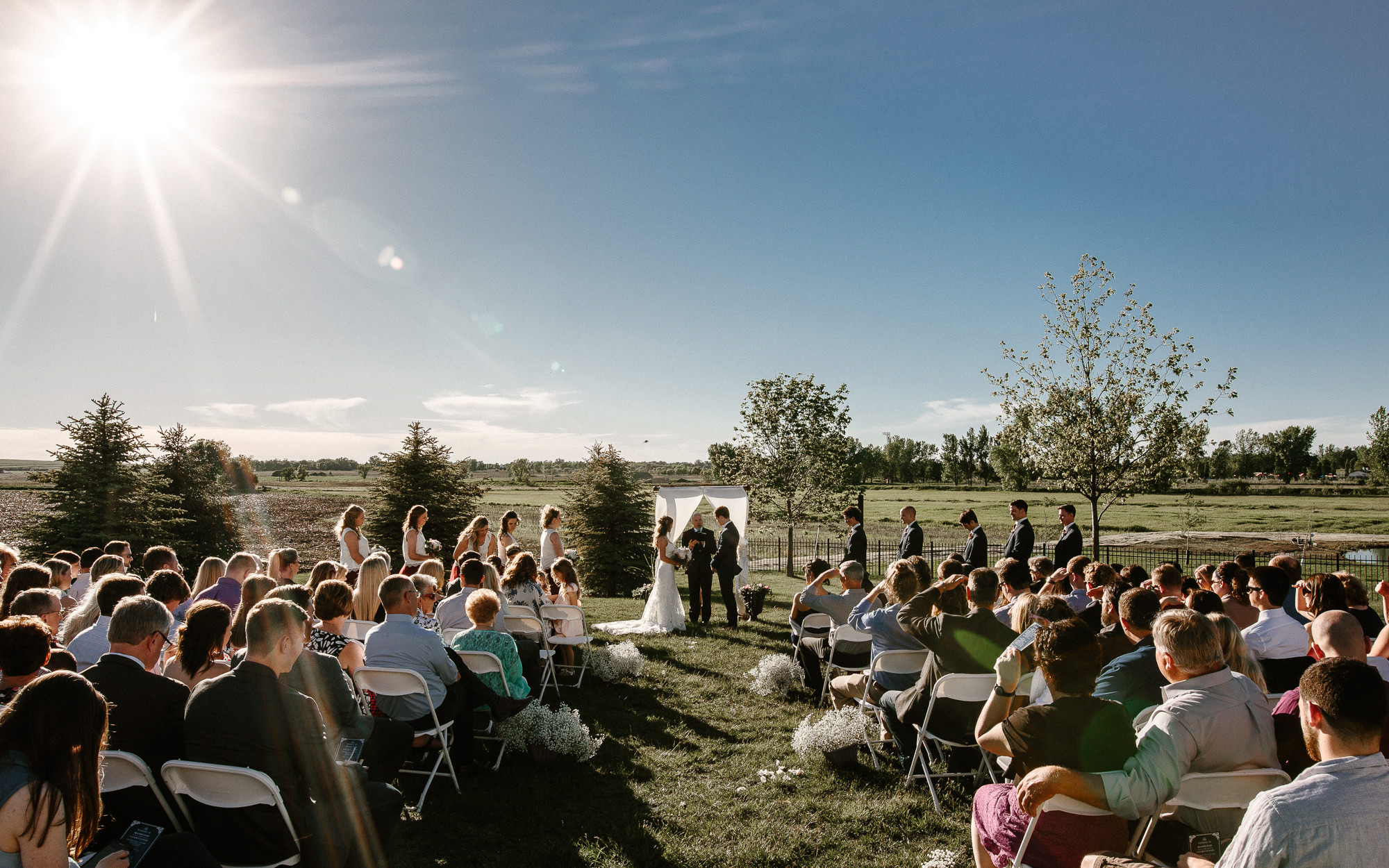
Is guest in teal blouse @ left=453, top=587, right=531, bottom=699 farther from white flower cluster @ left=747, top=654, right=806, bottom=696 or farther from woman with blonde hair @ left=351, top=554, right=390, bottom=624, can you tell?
white flower cluster @ left=747, top=654, right=806, bottom=696

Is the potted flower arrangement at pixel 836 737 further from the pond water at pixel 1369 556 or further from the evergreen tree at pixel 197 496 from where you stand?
the pond water at pixel 1369 556

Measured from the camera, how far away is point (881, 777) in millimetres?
5262

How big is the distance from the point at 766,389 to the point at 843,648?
1626 centimetres

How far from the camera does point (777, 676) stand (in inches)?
301

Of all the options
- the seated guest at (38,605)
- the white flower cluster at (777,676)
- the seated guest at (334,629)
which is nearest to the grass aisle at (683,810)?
the white flower cluster at (777,676)

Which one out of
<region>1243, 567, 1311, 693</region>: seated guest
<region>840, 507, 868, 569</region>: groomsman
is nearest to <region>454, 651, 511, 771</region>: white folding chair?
<region>1243, 567, 1311, 693</region>: seated guest

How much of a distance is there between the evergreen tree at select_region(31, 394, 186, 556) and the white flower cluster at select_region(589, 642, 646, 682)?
1374cm

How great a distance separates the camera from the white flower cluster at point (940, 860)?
394 centimetres

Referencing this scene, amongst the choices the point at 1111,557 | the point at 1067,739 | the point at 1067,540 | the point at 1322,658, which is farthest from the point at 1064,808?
the point at 1111,557

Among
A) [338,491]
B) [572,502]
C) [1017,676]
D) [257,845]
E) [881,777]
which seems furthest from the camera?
[338,491]

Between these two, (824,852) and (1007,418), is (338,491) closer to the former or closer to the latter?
(1007,418)

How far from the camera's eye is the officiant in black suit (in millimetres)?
12148

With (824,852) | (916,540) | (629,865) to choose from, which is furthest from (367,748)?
(916,540)

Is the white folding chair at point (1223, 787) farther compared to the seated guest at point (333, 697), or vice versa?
the seated guest at point (333, 697)
